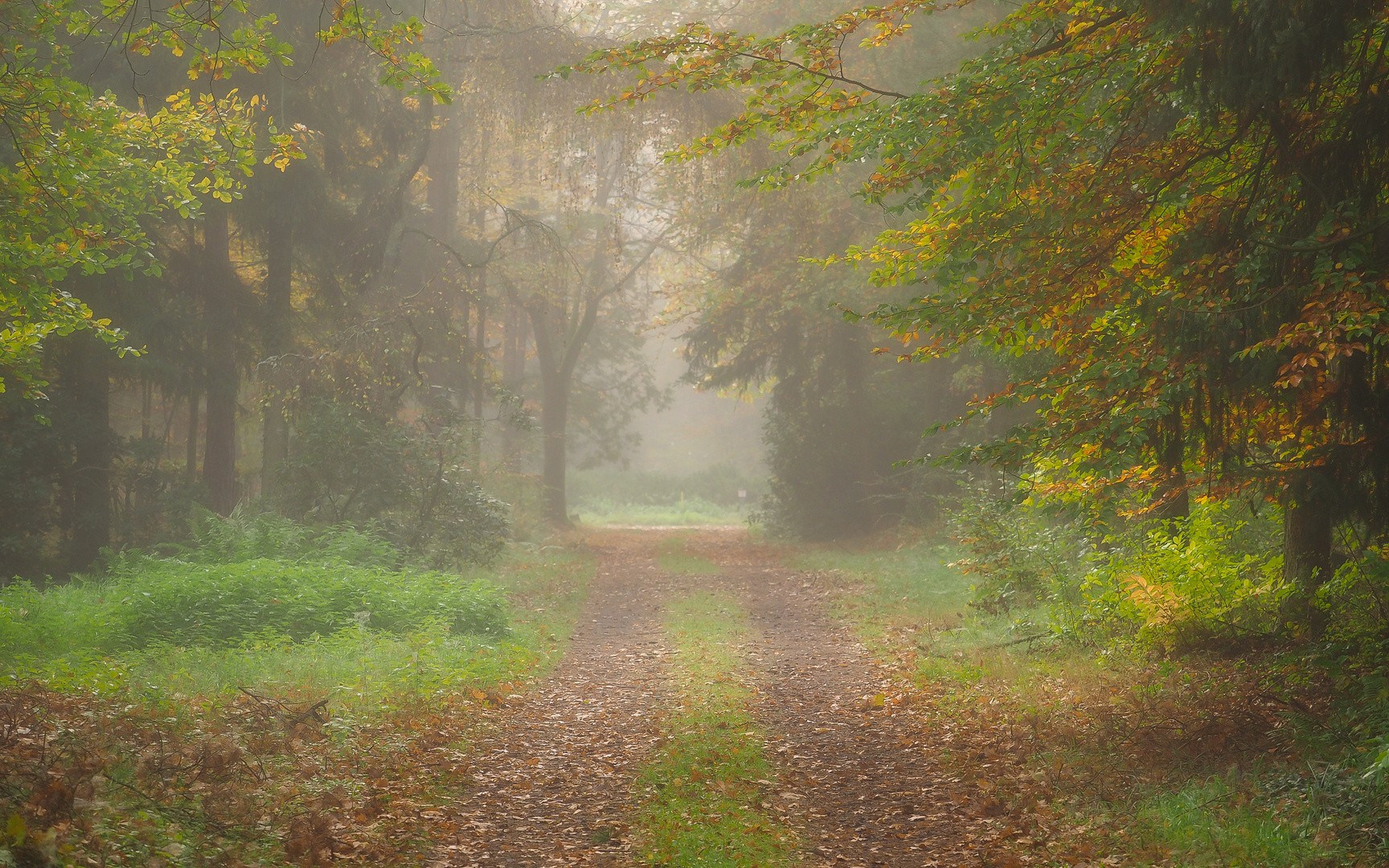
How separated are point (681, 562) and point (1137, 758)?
14.5 metres

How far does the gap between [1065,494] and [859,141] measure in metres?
3.19

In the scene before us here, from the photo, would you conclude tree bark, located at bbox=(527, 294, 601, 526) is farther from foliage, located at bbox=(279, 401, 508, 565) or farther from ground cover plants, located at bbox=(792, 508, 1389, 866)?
ground cover plants, located at bbox=(792, 508, 1389, 866)

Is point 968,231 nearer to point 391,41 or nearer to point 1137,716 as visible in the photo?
point 1137,716

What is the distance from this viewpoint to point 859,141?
22.2 ft

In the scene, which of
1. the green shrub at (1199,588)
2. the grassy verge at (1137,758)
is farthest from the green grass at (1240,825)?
the green shrub at (1199,588)

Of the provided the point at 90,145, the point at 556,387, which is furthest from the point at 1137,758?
the point at 556,387

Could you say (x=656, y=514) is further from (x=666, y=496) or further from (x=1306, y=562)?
(x=1306, y=562)

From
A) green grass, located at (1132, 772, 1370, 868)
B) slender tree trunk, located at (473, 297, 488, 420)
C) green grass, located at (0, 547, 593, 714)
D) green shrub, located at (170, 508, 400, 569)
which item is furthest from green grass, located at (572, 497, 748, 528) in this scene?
green grass, located at (1132, 772, 1370, 868)

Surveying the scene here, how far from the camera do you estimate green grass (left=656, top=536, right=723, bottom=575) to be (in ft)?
61.6

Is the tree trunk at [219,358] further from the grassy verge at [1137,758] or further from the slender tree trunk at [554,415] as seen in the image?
the grassy verge at [1137,758]

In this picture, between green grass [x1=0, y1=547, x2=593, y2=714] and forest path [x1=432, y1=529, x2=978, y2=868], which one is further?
green grass [x1=0, y1=547, x2=593, y2=714]

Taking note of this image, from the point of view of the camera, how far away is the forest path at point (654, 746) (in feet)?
17.8

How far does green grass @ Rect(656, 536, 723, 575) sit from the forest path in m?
6.14

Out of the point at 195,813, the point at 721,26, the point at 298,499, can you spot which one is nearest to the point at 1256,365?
the point at 195,813
